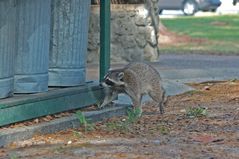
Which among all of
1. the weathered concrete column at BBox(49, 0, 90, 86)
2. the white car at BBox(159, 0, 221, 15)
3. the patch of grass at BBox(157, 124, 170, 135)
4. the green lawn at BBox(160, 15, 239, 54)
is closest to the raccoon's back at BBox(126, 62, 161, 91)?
the weathered concrete column at BBox(49, 0, 90, 86)

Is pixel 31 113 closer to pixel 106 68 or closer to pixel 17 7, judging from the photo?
pixel 17 7

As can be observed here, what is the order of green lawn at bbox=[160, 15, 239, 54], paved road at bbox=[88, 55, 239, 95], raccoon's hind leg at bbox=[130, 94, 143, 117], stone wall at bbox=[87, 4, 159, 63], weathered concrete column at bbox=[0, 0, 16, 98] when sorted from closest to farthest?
weathered concrete column at bbox=[0, 0, 16, 98], raccoon's hind leg at bbox=[130, 94, 143, 117], paved road at bbox=[88, 55, 239, 95], stone wall at bbox=[87, 4, 159, 63], green lawn at bbox=[160, 15, 239, 54]

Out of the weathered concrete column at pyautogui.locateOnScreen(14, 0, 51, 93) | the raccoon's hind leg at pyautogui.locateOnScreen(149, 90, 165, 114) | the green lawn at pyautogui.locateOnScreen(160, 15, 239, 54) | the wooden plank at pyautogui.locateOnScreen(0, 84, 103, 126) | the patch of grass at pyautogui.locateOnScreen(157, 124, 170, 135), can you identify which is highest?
the weathered concrete column at pyautogui.locateOnScreen(14, 0, 51, 93)

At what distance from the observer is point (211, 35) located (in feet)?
87.0

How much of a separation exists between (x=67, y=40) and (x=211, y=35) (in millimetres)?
17456

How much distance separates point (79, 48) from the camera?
946cm

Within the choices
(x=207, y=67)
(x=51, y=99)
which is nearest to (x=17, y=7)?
(x=51, y=99)

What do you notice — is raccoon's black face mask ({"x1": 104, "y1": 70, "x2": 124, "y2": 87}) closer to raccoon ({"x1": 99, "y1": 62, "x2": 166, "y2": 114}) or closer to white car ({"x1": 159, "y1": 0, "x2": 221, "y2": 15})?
raccoon ({"x1": 99, "y1": 62, "x2": 166, "y2": 114})

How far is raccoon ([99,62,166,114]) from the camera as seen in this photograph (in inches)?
372

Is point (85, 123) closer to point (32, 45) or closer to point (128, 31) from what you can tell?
point (32, 45)

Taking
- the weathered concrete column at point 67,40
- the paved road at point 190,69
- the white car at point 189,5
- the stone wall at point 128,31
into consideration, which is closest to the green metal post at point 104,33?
the weathered concrete column at point 67,40

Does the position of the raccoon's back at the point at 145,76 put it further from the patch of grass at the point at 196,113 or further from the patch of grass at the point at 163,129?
the patch of grass at the point at 163,129

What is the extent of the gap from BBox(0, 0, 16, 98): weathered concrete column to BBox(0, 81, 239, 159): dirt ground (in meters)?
0.58

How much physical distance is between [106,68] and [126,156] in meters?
2.86
